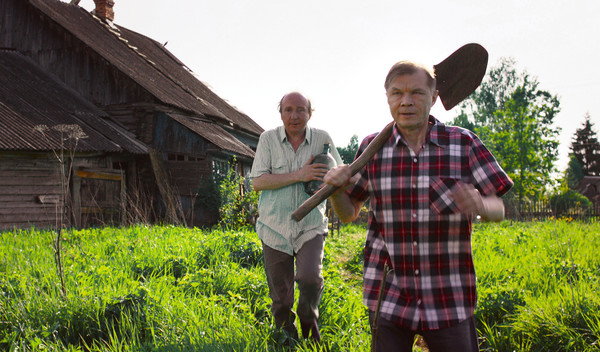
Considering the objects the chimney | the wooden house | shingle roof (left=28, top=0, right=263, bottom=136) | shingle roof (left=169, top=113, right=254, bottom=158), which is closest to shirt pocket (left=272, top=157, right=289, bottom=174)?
the wooden house

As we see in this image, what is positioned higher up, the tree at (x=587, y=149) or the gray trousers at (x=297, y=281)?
the tree at (x=587, y=149)

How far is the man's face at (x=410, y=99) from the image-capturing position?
1.88 meters

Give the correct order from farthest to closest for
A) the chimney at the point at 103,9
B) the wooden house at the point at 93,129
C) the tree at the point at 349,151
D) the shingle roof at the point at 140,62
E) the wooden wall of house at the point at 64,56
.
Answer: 1. the tree at the point at 349,151
2. the chimney at the point at 103,9
3. the shingle roof at the point at 140,62
4. the wooden wall of house at the point at 64,56
5. the wooden house at the point at 93,129

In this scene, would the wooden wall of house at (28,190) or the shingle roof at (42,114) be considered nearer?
the shingle roof at (42,114)

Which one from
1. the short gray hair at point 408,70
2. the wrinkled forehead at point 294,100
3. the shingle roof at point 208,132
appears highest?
the shingle roof at point 208,132

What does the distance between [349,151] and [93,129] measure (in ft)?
90.3

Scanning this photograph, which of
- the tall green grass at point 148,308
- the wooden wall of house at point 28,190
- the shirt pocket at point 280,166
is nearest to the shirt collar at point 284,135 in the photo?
the shirt pocket at point 280,166

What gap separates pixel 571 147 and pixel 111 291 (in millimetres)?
62088

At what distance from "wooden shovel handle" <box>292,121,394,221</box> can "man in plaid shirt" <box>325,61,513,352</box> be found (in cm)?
4

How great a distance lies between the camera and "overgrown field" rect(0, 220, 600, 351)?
10.7 feet

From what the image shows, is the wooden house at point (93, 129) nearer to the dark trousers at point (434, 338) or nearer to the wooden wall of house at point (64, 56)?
the wooden wall of house at point (64, 56)

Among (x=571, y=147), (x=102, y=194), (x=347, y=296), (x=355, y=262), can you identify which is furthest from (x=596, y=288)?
(x=571, y=147)

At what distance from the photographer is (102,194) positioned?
45.8 feet

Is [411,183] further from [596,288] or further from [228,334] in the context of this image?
[596,288]
